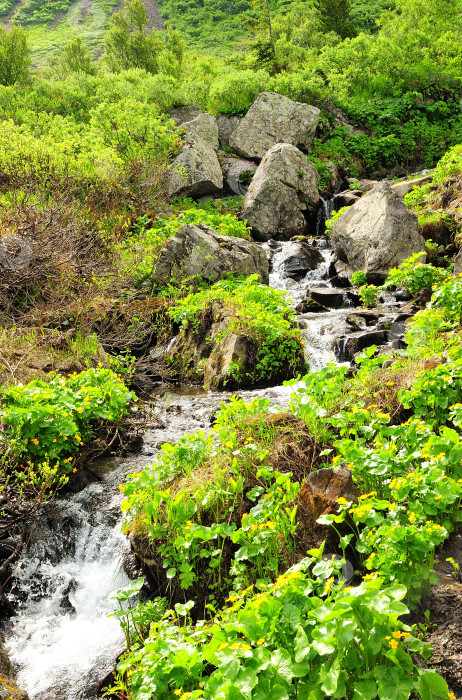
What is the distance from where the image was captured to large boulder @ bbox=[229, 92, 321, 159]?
2002 centimetres

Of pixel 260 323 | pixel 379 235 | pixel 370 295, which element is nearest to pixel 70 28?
pixel 379 235

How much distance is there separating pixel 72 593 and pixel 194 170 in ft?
50.0

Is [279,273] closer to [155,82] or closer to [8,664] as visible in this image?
[8,664]

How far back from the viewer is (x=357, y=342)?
8.38 metres

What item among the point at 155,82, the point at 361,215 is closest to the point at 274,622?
the point at 361,215

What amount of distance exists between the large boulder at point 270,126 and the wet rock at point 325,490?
18.8 meters

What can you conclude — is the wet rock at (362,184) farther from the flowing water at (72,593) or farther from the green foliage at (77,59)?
the green foliage at (77,59)

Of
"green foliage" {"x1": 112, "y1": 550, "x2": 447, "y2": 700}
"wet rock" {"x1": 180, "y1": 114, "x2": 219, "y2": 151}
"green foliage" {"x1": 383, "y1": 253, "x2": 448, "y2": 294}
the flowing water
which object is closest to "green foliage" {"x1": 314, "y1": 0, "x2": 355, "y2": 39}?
"wet rock" {"x1": 180, "y1": 114, "x2": 219, "y2": 151}

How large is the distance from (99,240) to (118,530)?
7.41 metres

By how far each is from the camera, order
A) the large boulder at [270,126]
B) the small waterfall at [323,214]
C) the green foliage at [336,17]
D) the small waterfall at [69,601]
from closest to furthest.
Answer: the small waterfall at [69,601] → the small waterfall at [323,214] → the large boulder at [270,126] → the green foliage at [336,17]

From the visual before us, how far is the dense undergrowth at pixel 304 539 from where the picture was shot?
2035mm

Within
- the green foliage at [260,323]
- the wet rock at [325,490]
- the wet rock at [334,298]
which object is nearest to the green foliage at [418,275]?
the wet rock at [334,298]

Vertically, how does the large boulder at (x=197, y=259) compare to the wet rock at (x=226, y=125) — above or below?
below

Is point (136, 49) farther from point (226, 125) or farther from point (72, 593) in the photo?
point (72, 593)
